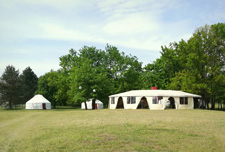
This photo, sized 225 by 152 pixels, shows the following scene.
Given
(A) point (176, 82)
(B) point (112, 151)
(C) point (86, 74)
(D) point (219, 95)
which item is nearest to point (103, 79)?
(C) point (86, 74)

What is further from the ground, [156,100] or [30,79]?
[30,79]

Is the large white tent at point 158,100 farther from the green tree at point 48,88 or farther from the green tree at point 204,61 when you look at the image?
the green tree at point 48,88

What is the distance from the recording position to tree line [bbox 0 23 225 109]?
42.3 metres

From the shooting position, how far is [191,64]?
138 ft

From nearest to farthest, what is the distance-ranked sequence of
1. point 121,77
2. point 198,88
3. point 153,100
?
point 153,100, point 198,88, point 121,77

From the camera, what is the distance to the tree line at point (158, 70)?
42344 mm

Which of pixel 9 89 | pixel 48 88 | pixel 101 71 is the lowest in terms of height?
pixel 9 89

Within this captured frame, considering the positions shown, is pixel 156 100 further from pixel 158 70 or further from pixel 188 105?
pixel 158 70

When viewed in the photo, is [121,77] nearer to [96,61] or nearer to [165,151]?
[96,61]

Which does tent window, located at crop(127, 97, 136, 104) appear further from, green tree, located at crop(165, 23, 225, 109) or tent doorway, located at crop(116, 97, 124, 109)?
green tree, located at crop(165, 23, 225, 109)

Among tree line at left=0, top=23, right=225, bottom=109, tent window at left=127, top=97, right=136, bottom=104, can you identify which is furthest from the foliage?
tent window at left=127, top=97, right=136, bottom=104

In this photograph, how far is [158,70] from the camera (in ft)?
178

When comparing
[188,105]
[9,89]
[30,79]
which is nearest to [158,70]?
[188,105]

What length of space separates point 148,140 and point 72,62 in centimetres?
4395
